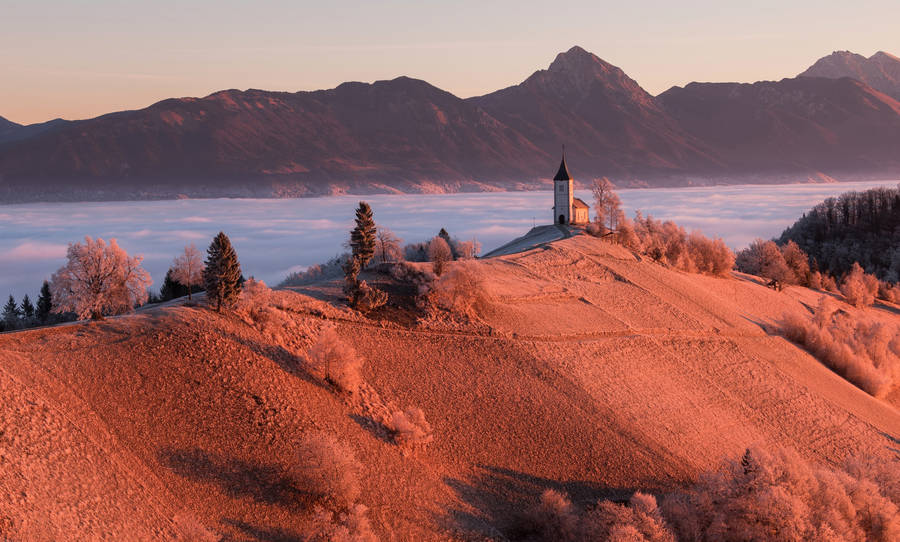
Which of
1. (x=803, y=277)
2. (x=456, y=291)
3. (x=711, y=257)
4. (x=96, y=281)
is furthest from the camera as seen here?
(x=803, y=277)

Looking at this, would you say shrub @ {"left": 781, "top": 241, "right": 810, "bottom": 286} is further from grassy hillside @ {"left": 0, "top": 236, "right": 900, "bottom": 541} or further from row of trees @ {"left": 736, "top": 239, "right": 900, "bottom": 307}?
grassy hillside @ {"left": 0, "top": 236, "right": 900, "bottom": 541}

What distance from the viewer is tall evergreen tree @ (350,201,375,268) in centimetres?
5594

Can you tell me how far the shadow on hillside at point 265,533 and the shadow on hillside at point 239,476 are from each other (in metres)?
1.30

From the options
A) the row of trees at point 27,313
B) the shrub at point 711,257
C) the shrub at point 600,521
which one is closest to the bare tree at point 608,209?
the shrub at point 711,257

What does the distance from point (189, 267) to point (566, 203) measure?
199ft

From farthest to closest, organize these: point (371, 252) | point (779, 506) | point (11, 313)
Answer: point (11, 313) → point (371, 252) → point (779, 506)

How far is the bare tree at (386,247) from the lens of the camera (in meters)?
69.7

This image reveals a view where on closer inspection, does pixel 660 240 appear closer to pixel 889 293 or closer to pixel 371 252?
pixel 889 293

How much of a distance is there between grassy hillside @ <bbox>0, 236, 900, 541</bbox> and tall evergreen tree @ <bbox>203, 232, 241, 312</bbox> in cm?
98

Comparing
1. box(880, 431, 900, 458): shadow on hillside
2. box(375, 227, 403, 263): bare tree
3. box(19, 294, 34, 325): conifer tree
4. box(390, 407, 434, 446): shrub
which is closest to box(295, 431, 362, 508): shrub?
box(390, 407, 434, 446): shrub

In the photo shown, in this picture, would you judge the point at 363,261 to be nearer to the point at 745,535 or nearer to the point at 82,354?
the point at 82,354

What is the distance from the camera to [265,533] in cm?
2753

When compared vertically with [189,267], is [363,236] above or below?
above

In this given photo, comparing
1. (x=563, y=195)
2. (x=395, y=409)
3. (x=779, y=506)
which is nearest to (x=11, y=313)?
(x=395, y=409)
